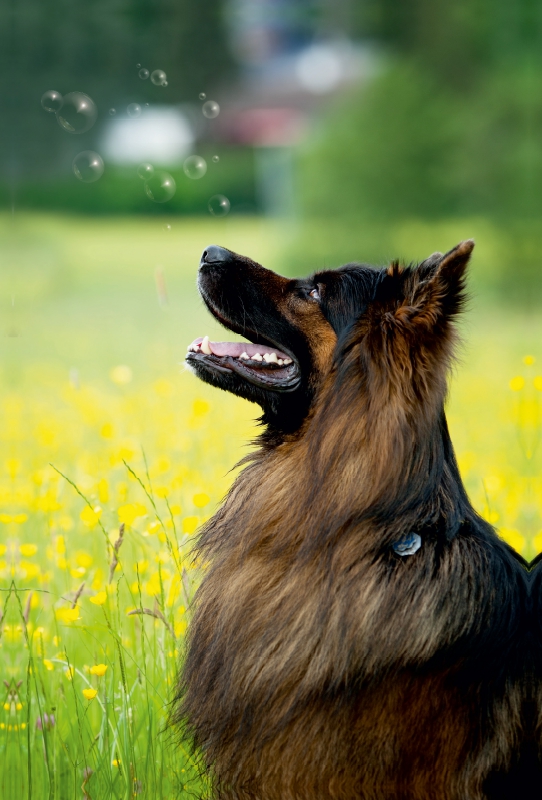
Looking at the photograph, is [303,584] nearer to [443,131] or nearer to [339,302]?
[339,302]

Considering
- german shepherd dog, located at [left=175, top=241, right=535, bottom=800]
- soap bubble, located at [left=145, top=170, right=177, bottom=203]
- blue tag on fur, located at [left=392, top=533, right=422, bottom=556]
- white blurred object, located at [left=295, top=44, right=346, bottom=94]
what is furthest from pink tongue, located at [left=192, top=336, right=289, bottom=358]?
white blurred object, located at [left=295, top=44, right=346, bottom=94]

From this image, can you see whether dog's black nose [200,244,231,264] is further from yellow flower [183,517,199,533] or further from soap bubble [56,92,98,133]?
soap bubble [56,92,98,133]

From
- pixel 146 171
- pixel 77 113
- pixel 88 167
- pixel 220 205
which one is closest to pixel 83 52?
pixel 77 113

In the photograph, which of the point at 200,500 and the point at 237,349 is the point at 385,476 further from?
the point at 200,500

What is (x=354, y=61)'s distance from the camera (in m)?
33.2

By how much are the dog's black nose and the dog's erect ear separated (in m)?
0.85

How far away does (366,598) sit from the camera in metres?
2.94

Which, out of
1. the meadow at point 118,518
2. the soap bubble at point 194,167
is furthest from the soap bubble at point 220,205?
the meadow at point 118,518

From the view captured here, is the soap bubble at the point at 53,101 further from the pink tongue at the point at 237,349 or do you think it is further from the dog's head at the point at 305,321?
the pink tongue at the point at 237,349

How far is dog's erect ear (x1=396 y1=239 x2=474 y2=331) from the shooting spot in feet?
9.29

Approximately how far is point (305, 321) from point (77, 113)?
2948mm

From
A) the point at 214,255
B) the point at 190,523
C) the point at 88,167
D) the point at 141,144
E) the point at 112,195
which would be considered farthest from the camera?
the point at 141,144

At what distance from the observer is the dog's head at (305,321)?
303 centimetres

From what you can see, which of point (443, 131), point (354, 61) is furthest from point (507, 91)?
point (354, 61)
